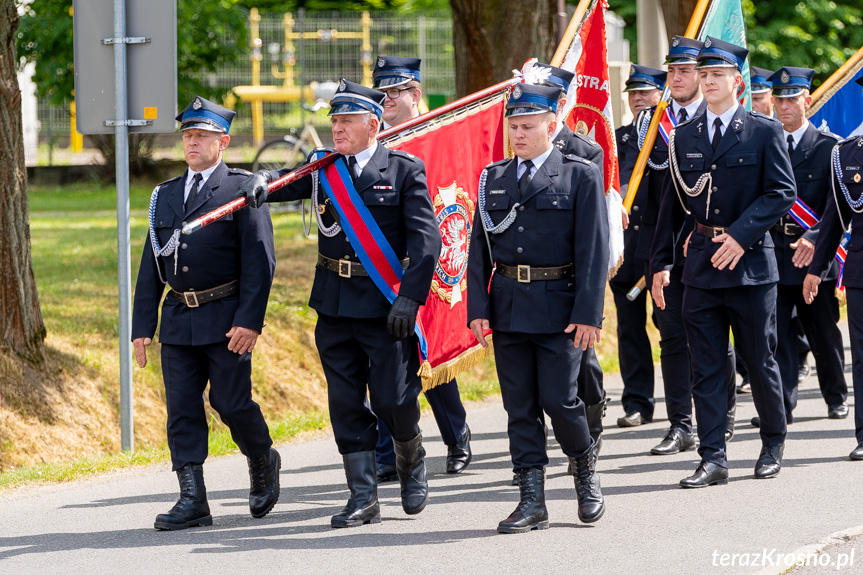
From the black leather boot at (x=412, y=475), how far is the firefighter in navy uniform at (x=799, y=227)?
316 centimetres

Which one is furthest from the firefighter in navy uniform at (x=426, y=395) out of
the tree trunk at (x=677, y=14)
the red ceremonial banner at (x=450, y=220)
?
the tree trunk at (x=677, y=14)

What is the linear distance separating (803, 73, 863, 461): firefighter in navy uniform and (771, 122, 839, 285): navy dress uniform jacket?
2.09 ft

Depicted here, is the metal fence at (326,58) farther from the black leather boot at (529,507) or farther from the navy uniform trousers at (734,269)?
the black leather boot at (529,507)

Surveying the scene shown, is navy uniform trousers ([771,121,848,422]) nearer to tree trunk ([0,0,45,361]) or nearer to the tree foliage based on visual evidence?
tree trunk ([0,0,45,361])

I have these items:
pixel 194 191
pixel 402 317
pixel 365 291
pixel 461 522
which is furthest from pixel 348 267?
pixel 461 522

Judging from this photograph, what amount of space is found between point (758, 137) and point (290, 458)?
11.4 ft

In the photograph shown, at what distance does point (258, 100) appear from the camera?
89.5ft

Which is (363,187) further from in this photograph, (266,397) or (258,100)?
(258,100)

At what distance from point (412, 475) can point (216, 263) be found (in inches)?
57.1

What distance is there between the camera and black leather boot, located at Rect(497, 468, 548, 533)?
618 cm

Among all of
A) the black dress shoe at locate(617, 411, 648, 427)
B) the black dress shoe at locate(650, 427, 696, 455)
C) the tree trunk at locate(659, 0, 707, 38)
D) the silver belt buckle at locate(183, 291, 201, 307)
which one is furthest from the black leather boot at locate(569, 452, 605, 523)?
the tree trunk at locate(659, 0, 707, 38)

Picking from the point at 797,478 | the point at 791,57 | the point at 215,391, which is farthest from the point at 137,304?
the point at 791,57

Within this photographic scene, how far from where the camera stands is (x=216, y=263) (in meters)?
6.44

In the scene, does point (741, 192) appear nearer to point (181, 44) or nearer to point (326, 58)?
point (181, 44)
